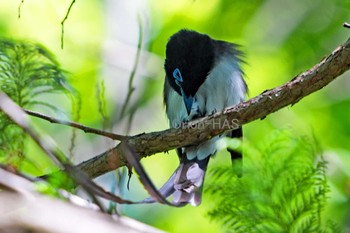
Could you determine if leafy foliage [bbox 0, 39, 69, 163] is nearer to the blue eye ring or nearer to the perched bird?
the perched bird

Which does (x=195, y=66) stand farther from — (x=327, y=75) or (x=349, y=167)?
(x=327, y=75)

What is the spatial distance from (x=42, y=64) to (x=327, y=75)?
3.09ft

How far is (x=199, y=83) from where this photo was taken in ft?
13.4

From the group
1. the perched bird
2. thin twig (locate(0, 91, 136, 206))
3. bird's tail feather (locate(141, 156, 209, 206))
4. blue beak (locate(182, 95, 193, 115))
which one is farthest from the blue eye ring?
thin twig (locate(0, 91, 136, 206))

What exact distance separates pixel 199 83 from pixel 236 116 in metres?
1.46

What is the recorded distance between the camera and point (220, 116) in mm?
2625

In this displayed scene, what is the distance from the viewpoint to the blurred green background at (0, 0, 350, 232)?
207 inches

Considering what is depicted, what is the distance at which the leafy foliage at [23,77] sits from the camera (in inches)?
73.2

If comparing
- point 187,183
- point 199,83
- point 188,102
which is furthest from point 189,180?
point 199,83

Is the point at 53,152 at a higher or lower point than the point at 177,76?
lower

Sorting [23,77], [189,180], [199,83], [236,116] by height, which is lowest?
[23,77]

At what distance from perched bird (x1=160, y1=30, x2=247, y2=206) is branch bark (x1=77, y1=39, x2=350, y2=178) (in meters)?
0.85

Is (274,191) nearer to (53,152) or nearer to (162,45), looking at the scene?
(53,152)

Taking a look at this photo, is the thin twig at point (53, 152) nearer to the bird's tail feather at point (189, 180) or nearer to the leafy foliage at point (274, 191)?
the leafy foliage at point (274, 191)
